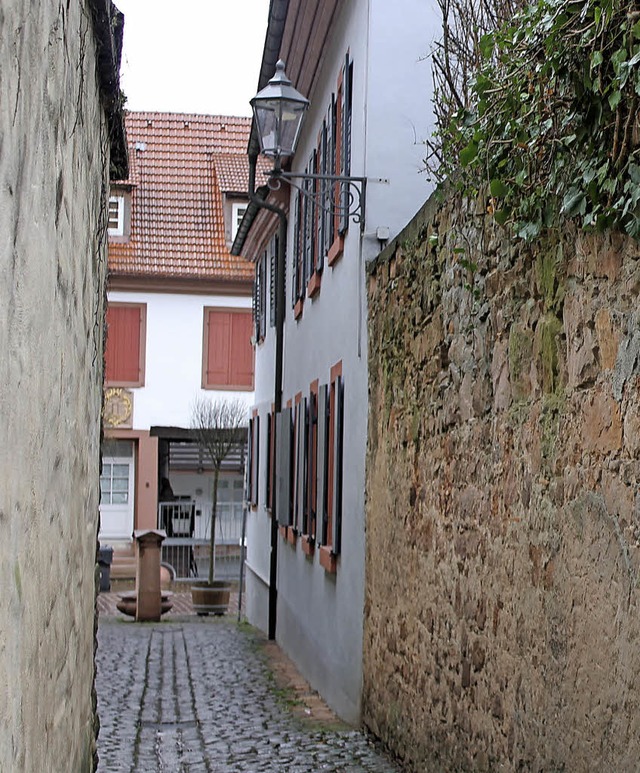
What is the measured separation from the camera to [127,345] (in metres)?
28.6

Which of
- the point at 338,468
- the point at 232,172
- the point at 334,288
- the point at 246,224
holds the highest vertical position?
the point at 232,172

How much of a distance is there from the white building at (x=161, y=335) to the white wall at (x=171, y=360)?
2 centimetres

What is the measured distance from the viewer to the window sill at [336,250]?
1041cm

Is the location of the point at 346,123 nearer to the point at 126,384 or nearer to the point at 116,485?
the point at 126,384

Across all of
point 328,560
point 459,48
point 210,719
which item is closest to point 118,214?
point 328,560

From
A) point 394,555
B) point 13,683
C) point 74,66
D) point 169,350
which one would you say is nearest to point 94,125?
point 74,66

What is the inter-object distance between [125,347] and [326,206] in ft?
60.2

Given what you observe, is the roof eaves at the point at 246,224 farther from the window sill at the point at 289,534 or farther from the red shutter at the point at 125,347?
the red shutter at the point at 125,347

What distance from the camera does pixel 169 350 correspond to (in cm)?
2872

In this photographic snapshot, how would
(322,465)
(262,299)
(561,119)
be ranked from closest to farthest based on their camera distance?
(561,119), (322,465), (262,299)

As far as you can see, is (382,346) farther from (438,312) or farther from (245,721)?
(245,721)

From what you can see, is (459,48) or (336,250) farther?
(336,250)

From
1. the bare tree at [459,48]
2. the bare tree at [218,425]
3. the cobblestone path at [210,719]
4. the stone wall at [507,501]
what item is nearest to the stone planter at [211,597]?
the bare tree at [218,425]

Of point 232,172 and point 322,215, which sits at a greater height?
point 232,172
